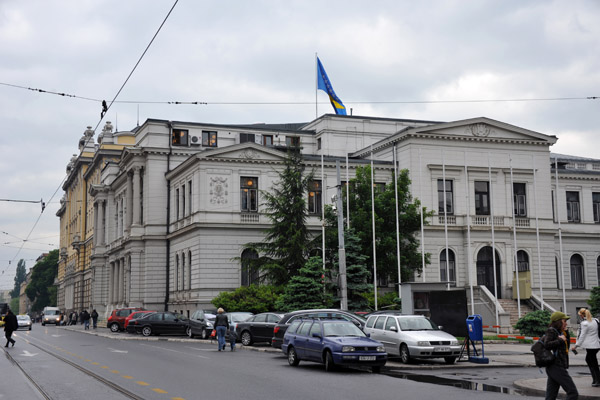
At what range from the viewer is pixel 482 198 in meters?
53.2

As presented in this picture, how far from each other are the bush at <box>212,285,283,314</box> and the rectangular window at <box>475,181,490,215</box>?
1779 centimetres

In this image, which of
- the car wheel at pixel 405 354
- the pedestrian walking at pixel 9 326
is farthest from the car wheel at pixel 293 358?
the pedestrian walking at pixel 9 326

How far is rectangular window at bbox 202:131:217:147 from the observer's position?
61062mm

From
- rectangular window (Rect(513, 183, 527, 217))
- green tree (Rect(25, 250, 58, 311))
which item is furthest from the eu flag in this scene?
green tree (Rect(25, 250, 58, 311))

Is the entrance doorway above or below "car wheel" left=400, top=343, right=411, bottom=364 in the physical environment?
above

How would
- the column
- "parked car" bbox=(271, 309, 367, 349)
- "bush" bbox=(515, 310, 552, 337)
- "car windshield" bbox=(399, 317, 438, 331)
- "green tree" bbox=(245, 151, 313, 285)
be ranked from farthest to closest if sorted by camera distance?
the column → "green tree" bbox=(245, 151, 313, 285) → "bush" bbox=(515, 310, 552, 337) → "parked car" bbox=(271, 309, 367, 349) → "car windshield" bbox=(399, 317, 438, 331)

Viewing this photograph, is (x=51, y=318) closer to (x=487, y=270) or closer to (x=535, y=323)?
(x=487, y=270)

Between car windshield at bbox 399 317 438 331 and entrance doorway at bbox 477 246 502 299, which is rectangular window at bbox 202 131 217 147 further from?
car windshield at bbox 399 317 438 331

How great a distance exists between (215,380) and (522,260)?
132 ft

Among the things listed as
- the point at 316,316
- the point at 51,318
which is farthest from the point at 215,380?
the point at 51,318

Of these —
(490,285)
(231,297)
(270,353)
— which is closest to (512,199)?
(490,285)

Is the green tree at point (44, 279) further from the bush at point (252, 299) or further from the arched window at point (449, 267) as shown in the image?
the arched window at point (449, 267)

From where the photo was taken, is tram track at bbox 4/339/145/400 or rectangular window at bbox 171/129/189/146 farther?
rectangular window at bbox 171/129/189/146

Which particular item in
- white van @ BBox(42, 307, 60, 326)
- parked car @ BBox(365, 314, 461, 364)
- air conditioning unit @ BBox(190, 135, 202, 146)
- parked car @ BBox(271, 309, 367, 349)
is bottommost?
white van @ BBox(42, 307, 60, 326)
